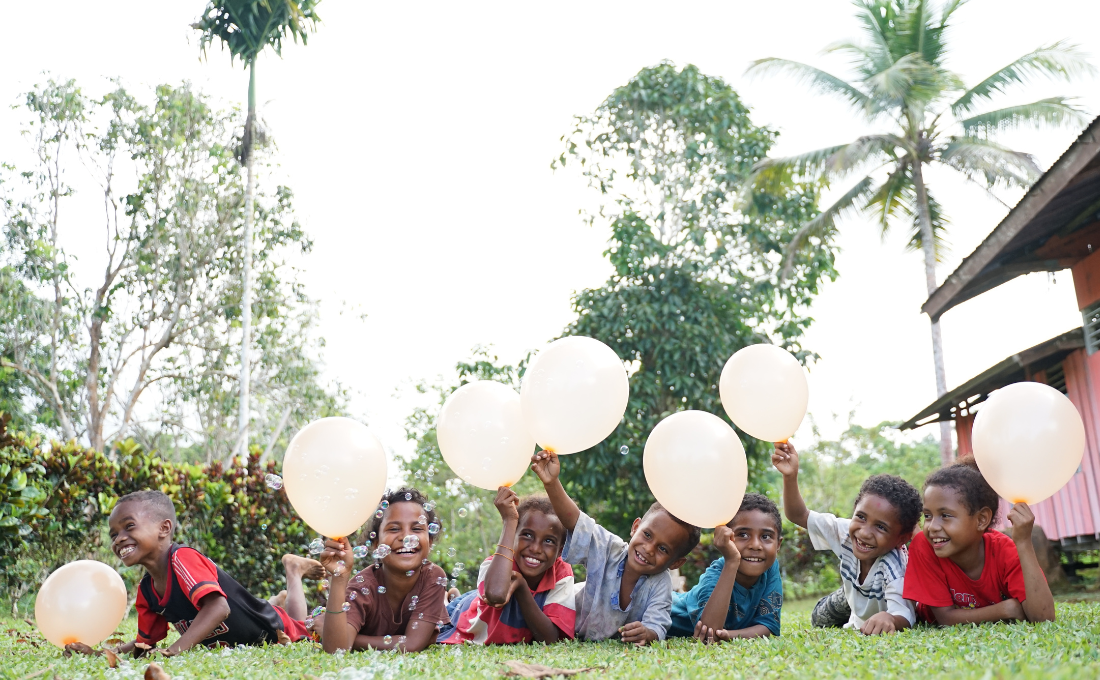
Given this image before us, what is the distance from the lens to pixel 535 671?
285 centimetres

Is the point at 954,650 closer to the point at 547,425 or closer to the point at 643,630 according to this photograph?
the point at 643,630

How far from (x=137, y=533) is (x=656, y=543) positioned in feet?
8.10

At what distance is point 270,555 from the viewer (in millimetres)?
8555

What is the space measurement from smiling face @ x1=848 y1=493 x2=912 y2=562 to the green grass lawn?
0.50 m

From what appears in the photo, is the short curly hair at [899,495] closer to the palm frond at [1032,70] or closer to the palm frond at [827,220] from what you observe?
the palm frond at [827,220]

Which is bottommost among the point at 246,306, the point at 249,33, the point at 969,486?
the point at 969,486

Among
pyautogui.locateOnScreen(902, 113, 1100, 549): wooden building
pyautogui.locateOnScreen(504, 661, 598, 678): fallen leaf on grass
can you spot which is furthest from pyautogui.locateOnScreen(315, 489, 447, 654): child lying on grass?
pyautogui.locateOnScreen(902, 113, 1100, 549): wooden building

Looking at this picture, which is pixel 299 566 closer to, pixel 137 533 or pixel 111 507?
pixel 137 533

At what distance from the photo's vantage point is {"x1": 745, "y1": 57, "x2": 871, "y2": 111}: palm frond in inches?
622

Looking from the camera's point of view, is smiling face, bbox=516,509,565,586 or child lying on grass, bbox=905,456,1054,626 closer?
child lying on grass, bbox=905,456,1054,626

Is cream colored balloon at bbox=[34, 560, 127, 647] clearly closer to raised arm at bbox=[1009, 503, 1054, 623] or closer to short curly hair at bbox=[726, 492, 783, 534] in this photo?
short curly hair at bbox=[726, 492, 783, 534]

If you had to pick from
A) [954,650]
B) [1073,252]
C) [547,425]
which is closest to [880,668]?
[954,650]

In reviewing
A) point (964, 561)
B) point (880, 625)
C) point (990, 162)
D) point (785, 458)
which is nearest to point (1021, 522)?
point (964, 561)

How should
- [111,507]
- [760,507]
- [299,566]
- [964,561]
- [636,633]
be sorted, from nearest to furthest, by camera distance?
1. [636,633]
2. [964,561]
3. [760,507]
4. [299,566]
5. [111,507]
